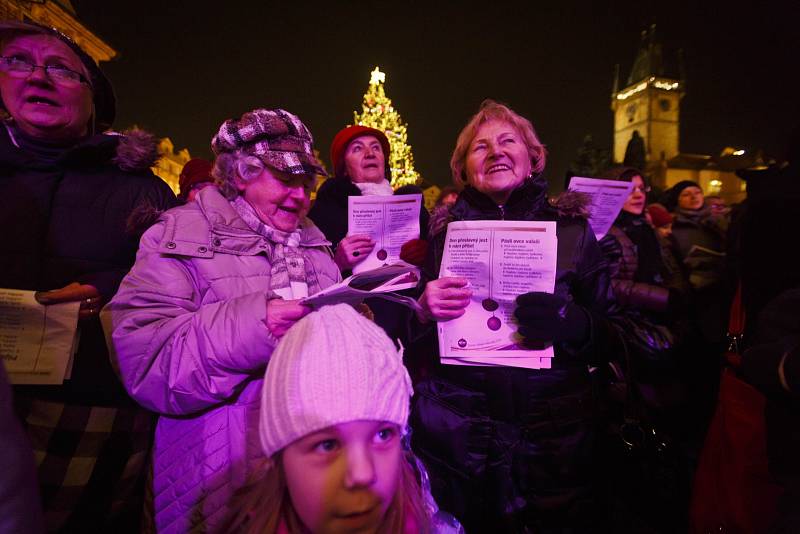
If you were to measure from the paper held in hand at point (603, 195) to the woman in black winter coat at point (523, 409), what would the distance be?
106 cm

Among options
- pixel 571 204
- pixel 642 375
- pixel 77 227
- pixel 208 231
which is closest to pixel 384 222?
pixel 571 204

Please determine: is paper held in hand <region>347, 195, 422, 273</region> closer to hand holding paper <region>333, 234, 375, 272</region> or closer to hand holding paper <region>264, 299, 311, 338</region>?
hand holding paper <region>333, 234, 375, 272</region>

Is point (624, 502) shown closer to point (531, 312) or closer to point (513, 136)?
point (531, 312)

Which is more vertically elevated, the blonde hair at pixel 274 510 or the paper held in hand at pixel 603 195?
the paper held in hand at pixel 603 195

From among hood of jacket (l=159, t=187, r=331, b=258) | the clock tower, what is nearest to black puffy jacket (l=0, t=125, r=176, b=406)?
hood of jacket (l=159, t=187, r=331, b=258)

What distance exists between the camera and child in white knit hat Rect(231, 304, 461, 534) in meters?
0.99

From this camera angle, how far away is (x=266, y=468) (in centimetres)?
119

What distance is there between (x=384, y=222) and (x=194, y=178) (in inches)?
120

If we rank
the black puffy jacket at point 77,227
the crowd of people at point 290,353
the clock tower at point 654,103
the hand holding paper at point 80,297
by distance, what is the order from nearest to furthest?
the crowd of people at point 290,353
the hand holding paper at point 80,297
the black puffy jacket at point 77,227
the clock tower at point 654,103

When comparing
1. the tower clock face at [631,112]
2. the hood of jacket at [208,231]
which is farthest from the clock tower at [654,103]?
the hood of jacket at [208,231]

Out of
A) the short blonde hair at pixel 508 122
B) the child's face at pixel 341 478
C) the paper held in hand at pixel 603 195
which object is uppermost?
the short blonde hair at pixel 508 122

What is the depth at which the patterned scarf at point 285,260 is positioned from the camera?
1710 mm

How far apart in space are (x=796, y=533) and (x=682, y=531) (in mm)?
2025

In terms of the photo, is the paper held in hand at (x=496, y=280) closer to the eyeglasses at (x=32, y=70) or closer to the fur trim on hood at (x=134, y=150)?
the fur trim on hood at (x=134, y=150)
